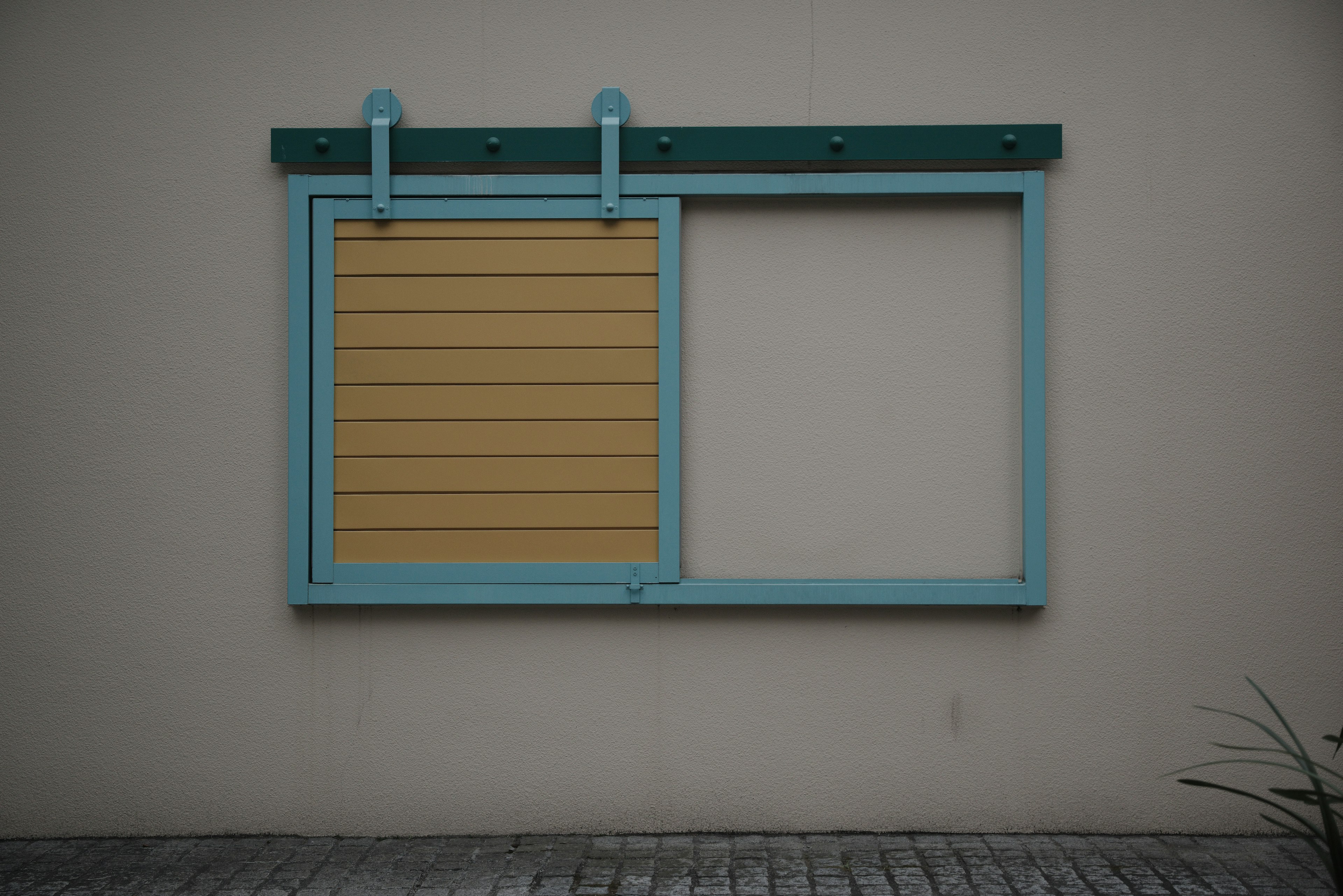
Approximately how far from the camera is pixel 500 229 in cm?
425

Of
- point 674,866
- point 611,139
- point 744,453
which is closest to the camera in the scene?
point 674,866

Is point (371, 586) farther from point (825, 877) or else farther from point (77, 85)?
point (77, 85)

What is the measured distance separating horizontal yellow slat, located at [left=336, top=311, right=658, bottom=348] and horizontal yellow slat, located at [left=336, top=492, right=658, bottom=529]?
0.67 m

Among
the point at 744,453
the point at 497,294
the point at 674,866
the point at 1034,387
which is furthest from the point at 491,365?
the point at 1034,387

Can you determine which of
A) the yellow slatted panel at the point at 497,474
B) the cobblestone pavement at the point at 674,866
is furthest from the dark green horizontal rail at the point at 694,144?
the cobblestone pavement at the point at 674,866

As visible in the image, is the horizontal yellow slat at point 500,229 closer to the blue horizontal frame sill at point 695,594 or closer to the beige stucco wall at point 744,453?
the beige stucco wall at point 744,453

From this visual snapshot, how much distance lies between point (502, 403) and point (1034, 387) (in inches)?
91.8

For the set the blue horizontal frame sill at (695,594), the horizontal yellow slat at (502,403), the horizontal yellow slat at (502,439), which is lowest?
the blue horizontal frame sill at (695,594)

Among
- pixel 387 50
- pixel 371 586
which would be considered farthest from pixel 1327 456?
pixel 387 50

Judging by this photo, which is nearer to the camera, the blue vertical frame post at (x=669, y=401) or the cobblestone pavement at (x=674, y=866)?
the cobblestone pavement at (x=674, y=866)

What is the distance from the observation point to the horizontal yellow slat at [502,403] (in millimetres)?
4227

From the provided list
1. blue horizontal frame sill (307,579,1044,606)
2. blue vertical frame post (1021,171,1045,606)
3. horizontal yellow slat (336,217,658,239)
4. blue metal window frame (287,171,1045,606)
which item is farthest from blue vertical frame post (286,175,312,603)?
blue vertical frame post (1021,171,1045,606)

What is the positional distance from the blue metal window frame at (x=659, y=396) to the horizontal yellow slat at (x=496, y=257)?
10cm

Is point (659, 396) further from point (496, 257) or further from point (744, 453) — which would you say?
point (496, 257)
